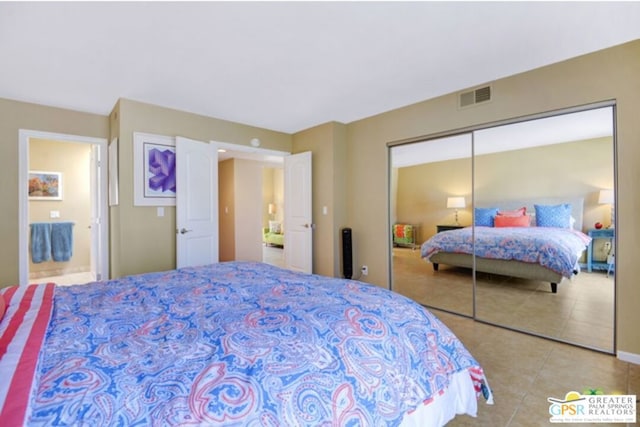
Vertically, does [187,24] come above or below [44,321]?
above

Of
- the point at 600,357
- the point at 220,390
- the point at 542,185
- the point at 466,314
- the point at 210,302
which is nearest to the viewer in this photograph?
the point at 220,390

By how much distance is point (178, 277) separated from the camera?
6.95 ft

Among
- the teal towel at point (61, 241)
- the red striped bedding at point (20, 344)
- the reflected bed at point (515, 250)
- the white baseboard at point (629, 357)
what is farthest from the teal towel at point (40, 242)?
the white baseboard at point (629, 357)

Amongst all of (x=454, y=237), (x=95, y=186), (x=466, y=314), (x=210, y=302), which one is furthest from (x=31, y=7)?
(x=466, y=314)

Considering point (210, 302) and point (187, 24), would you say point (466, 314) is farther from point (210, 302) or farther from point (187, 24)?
point (187, 24)

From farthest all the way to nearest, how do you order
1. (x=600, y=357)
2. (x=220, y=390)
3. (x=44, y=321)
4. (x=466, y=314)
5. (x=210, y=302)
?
(x=466, y=314) < (x=600, y=357) < (x=210, y=302) < (x=44, y=321) < (x=220, y=390)

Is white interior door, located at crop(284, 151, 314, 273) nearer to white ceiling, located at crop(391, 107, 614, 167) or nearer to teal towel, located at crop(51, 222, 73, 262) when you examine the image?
white ceiling, located at crop(391, 107, 614, 167)

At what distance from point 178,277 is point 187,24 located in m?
1.69

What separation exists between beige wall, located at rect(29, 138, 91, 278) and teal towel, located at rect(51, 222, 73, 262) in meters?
0.21

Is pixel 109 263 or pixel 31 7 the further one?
pixel 109 263

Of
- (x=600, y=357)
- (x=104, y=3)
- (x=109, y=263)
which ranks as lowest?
(x=600, y=357)

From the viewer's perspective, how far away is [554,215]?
2838 millimetres

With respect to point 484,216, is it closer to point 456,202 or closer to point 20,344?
point 456,202

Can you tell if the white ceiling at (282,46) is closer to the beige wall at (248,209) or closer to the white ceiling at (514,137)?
the white ceiling at (514,137)
